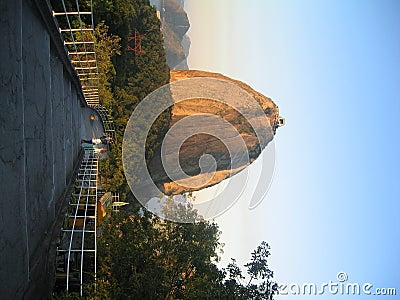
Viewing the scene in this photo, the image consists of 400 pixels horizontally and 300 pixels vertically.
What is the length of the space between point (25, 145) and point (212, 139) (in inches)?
955

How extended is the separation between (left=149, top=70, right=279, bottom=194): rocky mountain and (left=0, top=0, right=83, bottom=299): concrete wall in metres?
19.1

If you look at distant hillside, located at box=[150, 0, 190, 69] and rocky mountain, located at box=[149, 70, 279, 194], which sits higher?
distant hillside, located at box=[150, 0, 190, 69]

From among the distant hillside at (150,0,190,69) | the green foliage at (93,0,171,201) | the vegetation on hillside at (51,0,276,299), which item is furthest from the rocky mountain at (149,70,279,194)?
the distant hillside at (150,0,190,69)

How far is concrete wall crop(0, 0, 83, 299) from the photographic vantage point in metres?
3.94

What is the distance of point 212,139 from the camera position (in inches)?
1135

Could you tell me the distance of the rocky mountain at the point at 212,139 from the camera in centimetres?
2753

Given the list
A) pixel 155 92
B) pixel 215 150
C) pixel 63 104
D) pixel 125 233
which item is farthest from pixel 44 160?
pixel 215 150

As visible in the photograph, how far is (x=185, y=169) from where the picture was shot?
28.2 metres

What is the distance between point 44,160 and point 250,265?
7.89 metres
